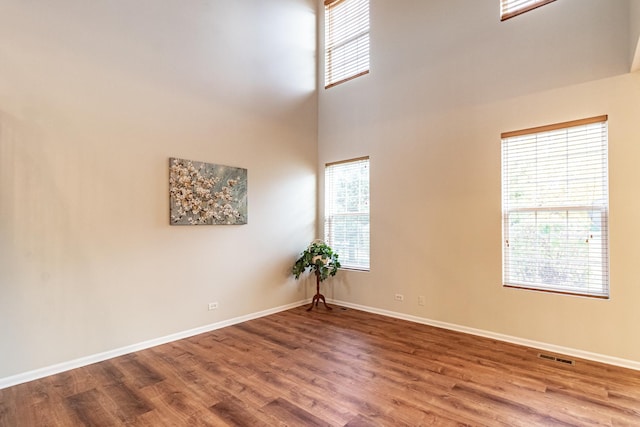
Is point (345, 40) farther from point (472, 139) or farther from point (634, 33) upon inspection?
point (634, 33)

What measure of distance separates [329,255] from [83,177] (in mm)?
3297

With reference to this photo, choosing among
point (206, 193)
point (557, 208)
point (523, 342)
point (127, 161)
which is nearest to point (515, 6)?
point (557, 208)

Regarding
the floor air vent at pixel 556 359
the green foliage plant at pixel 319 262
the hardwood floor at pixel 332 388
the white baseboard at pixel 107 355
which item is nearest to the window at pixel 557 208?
the floor air vent at pixel 556 359

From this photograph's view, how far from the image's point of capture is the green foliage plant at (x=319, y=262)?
5035mm

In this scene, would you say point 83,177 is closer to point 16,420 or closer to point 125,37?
point 125,37

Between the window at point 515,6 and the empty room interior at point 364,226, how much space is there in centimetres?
4

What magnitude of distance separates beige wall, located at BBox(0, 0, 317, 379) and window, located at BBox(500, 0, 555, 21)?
3.03 metres

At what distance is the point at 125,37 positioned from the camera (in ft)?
11.4

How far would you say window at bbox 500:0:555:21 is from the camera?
140 inches

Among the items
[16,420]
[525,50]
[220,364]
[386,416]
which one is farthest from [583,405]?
[16,420]

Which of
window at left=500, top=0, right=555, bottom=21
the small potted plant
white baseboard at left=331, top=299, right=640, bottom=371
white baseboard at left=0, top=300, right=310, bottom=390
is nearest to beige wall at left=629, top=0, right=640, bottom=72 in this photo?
window at left=500, top=0, right=555, bottom=21

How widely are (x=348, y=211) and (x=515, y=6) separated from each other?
3.37 metres

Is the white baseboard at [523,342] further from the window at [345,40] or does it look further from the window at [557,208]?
the window at [345,40]

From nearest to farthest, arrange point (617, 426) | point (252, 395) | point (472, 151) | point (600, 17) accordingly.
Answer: point (617, 426) < point (252, 395) < point (600, 17) < point (472, 151)
